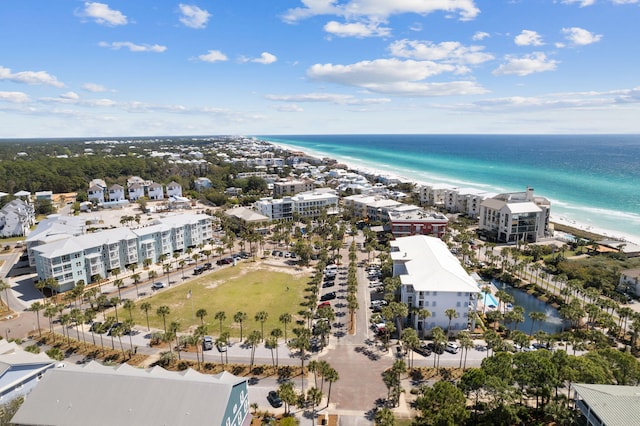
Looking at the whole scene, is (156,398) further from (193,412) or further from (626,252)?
(626,252)

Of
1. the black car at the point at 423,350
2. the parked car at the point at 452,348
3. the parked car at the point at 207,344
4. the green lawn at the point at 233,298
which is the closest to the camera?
the black car at the point at 423,350

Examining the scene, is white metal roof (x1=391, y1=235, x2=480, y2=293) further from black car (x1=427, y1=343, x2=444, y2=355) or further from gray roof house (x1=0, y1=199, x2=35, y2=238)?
gray roof house (x1=0, y1=199, x2=35, y2=238)

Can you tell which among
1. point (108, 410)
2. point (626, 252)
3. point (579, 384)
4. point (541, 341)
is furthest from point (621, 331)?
point (108, 410)

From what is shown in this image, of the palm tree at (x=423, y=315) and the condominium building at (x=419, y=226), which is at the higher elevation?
the condominium building at (x=419, y=226)

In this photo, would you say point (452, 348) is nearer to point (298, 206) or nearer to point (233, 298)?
point (233, 298)

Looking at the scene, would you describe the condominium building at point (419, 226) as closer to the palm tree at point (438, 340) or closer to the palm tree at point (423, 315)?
the palm tree at point (423, 315)

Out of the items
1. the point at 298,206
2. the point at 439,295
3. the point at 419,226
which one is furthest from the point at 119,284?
the point at 419,226

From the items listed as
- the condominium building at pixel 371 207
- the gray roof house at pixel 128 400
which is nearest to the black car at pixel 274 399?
the gray roof house at pixel 128 400
